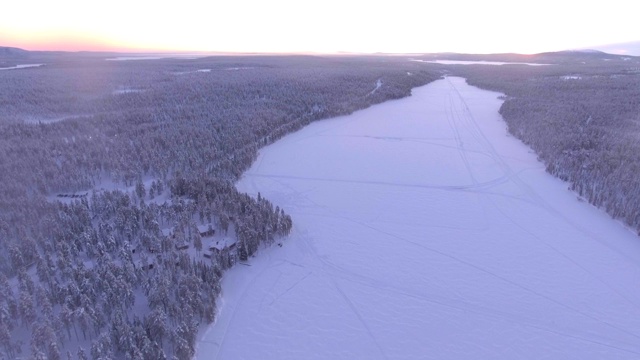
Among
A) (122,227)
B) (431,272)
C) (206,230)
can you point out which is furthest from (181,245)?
(431,272)

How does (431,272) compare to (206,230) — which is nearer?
(431,272)

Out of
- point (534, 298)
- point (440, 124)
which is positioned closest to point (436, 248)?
point (534, 298)

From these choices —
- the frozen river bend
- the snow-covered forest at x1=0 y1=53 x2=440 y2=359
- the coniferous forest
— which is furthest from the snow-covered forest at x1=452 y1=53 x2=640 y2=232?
the snow-covered forest at x1=0 y1=53 x2=440 y2=359

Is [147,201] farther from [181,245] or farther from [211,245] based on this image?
[211,245]

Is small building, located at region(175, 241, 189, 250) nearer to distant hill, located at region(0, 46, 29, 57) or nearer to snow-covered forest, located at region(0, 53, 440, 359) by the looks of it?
snow-covered forest, located at region(0, 53, 440, 359)

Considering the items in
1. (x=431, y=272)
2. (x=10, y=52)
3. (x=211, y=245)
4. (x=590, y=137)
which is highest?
(x=10, y=52)

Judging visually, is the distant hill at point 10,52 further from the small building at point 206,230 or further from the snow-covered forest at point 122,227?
the small building at point 206,230

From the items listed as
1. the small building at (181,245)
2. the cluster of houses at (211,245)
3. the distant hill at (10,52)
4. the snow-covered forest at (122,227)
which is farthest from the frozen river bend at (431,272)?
the distant hill at (10,52)
